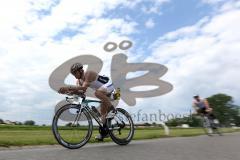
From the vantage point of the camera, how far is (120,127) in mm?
10047

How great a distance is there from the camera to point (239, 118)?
452ft

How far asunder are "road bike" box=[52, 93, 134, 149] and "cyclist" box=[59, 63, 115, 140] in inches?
5.3

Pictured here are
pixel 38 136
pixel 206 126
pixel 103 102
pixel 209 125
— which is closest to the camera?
pixel 103 102

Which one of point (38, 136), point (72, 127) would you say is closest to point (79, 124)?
point (72, 127)

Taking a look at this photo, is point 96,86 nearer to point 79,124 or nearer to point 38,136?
point 79,124

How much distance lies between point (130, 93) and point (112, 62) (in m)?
2.62

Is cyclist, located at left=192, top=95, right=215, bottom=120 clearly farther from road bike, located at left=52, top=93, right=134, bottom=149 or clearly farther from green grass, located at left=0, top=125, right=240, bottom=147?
road bike, located at left=52, top=93, right=134, bottom=149

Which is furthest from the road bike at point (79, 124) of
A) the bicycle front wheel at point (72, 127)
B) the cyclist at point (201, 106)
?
the cyclist at point (201, 106)

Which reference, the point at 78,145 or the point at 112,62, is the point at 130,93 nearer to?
the point at 112,62

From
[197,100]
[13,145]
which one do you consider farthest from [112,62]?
[13,145]

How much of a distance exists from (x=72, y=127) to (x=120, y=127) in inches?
50.8

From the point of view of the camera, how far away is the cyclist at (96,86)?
29.8 feet

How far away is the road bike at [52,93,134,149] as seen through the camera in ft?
29.0

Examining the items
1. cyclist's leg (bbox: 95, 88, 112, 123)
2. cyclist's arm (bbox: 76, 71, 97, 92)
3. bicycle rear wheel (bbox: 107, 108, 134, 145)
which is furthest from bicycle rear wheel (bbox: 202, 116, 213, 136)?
cyclist's arm (bbox: 76, 71, 97, 92)
